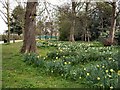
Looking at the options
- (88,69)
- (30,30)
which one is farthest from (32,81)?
(30,30)

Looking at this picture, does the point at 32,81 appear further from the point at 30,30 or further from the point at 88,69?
the point at 30,30

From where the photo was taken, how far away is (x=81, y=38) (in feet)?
119

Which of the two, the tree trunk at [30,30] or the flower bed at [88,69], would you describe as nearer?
the flower bed at [88,69]

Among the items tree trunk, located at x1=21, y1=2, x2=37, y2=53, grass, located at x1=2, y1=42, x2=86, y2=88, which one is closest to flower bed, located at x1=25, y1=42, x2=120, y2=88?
grass, located at x1=2, y1=42, x2=86, y2=88

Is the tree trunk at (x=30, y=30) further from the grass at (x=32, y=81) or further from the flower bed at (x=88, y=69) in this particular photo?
the grass at (x=32, y=81)

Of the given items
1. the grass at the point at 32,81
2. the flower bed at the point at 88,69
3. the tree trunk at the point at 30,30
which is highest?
the tree trunk at the point at 30,30

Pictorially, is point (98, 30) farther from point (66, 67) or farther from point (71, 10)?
point (66, 67)

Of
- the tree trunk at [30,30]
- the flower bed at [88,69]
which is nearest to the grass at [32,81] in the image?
the flower bed at [88,69]

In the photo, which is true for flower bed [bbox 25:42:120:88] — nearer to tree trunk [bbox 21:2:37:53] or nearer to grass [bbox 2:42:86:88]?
grass [bbox 2:42:86:88]

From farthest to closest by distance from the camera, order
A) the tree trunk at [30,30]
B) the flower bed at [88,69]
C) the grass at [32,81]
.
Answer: the tree trunk at [30,30] < the grass at [32,81] < the flower bed at [88,69]

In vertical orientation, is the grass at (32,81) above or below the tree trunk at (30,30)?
below

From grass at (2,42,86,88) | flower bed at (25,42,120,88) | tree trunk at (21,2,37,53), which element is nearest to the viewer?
flower bed at (25,42,120,88)

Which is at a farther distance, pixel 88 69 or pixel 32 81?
pixel 88 69

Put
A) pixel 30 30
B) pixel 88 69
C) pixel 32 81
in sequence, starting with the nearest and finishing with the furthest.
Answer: pixel 32 81 → pixel 88 69 → pixel 30 30
